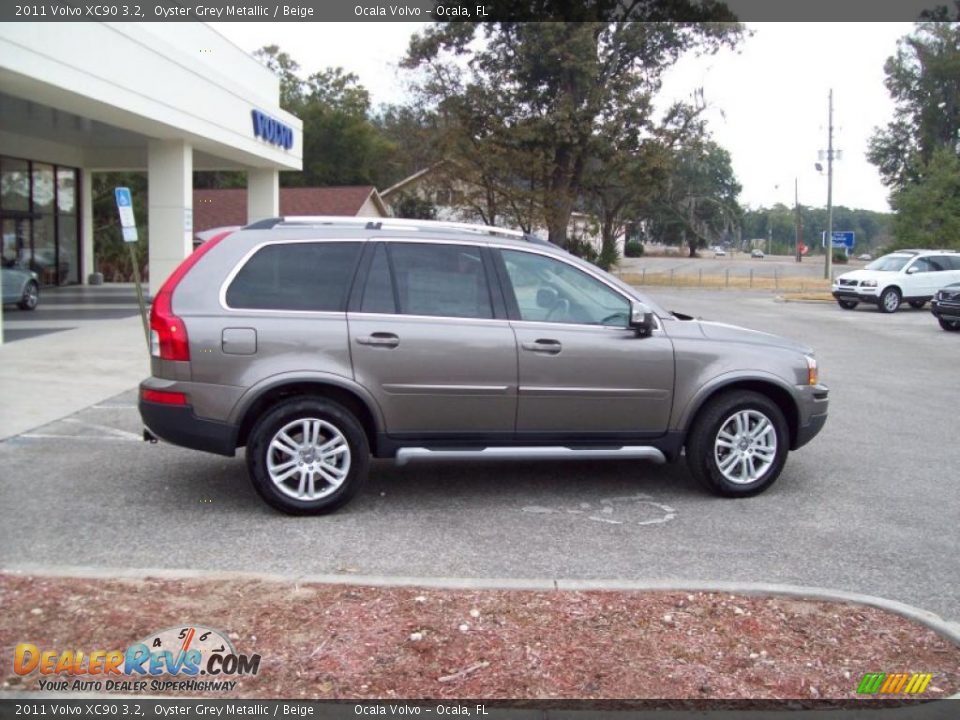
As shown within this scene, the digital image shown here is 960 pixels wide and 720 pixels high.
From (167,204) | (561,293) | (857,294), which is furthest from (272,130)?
(561,293)

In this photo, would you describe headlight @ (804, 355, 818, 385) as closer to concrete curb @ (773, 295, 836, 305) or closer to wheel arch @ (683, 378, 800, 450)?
wheel arch @ (683, 378, 800, 450)

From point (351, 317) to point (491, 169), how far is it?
123 feet

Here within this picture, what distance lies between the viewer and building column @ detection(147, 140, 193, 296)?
68.2 ft

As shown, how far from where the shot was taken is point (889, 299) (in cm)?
2769

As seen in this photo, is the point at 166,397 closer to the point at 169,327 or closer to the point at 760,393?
the point at 169,327

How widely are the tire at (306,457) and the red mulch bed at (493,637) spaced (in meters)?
1.25

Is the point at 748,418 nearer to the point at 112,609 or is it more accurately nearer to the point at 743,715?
the point at 743,715

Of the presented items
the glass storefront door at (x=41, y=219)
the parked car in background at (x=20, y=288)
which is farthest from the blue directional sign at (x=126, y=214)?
the glass storefront door at (x=41, y=219)

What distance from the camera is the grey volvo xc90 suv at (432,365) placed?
598 centimetres

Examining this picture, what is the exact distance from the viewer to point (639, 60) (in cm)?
4344

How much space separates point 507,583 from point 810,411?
3.08 metres

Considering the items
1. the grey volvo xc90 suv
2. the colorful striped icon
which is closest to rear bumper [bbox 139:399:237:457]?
the grey volvo xc90 suv

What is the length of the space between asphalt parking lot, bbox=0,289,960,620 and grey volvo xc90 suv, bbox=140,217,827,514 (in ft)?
1.27

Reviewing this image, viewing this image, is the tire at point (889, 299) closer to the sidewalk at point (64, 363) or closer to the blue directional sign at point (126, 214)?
the sidewalk at point (64, 363)
